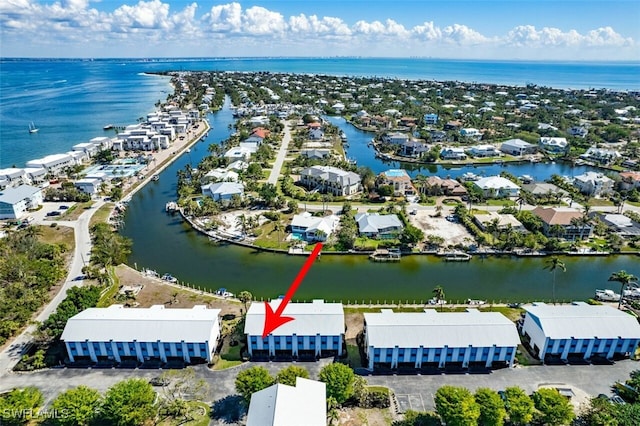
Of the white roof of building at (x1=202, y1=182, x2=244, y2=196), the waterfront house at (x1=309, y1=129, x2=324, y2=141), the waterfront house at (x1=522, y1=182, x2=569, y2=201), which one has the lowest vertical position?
the white roof of building at (x1=202, y1=182, x2=244, y2=196)

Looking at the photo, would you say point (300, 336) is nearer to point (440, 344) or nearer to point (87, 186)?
point (440, 344)

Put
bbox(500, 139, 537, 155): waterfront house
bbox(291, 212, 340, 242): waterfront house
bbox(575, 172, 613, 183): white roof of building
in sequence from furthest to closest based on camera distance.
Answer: bbox(500, 139, 537, 155): waterfront house < bbox(575, 172, 613, 183): white roof of building < bbox(291, 212, 340, 242): waterfront house

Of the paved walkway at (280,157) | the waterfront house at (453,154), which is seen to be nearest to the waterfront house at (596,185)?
the waterfront house at (453,154)

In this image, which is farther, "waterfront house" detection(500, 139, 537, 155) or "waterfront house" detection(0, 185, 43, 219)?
"waterfront house" detection(500, 139, 537, 155)

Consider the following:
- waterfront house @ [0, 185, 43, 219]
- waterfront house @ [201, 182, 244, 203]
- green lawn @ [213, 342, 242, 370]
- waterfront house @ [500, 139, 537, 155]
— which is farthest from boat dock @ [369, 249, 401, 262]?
waterfront house @ [500, 139, 537, 155]

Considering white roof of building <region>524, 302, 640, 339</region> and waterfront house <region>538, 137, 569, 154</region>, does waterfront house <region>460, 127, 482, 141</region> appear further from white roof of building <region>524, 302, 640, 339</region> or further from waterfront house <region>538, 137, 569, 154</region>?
white roof of building <region>524, 302, 640, 339</region>

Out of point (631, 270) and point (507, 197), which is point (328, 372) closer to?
point (631, 270)

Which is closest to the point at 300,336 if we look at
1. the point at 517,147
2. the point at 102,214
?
the point at 102,214
